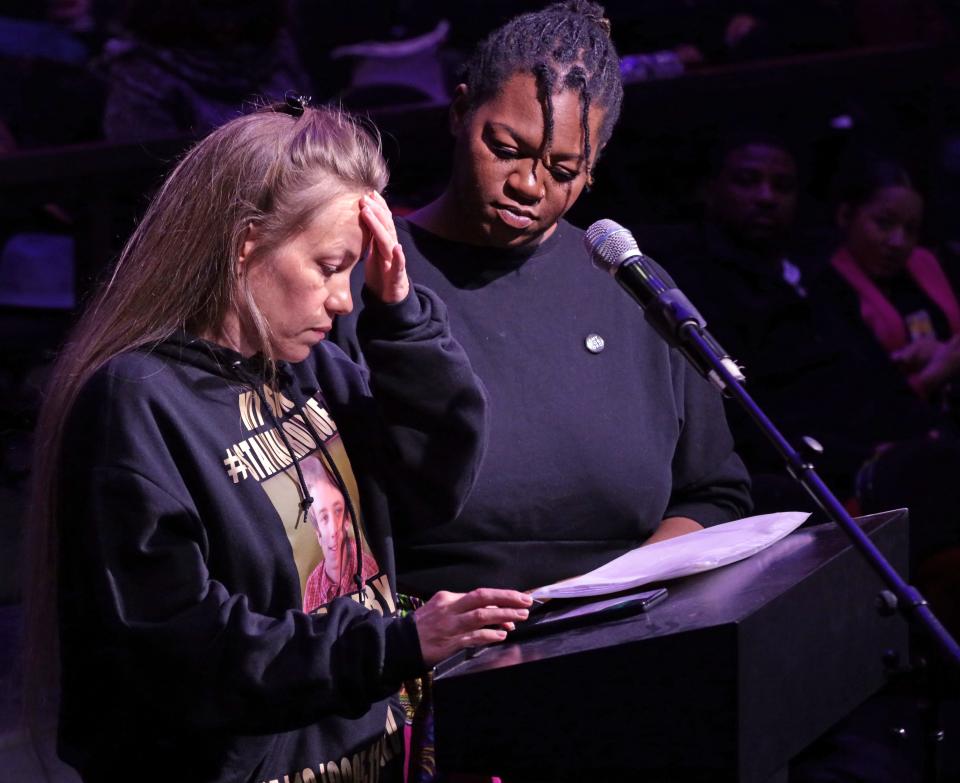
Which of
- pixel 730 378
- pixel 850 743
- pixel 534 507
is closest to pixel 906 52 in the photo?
pixel 850 743

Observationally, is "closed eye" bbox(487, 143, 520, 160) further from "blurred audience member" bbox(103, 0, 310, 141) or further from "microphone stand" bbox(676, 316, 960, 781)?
"blurred audience member" bbox(103, 0, 310, 141)

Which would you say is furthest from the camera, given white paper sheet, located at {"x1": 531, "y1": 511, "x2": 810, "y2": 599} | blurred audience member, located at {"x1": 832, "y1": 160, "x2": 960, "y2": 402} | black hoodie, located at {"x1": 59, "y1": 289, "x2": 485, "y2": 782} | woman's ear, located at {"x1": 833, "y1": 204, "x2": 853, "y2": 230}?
woman's ear, located at {"x1": 833, "y1": 204, "x2": 853, "y2": 230}

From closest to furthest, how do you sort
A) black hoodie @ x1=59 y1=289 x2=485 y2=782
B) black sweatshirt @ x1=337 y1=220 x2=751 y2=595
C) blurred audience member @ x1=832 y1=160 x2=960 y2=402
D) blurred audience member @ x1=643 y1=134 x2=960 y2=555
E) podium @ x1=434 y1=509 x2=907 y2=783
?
podium @ x1=434 y1=509 x2=907 y2=783
black hoodie @ x1=59 y1=289 x2=485 y2=782
black sweatshirt @ x1=337 y1=220 x2=751 y2=595
blurred audience member @ x1=643 y1=134 x2=960 y2=555
blurred audience member @ x1=832 y1=160 x2=960 y2=402

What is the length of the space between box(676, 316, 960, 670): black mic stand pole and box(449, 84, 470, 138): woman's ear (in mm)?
774

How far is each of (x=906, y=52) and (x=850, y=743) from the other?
9.14 ft

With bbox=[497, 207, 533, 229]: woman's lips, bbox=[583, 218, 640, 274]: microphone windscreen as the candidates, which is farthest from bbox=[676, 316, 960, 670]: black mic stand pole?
bbox=[497, 207, 533, 229]: woman's lips

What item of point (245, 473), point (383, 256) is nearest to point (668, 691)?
point (245, 473)

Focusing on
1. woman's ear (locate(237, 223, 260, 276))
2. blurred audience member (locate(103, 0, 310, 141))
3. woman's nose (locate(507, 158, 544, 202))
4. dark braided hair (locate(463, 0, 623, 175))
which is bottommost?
woman's ear (locate(237, 223, 260, 276))

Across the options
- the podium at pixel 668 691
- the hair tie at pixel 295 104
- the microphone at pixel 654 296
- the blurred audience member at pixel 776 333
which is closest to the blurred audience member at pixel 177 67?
the blurred audience member at pixel 776 333

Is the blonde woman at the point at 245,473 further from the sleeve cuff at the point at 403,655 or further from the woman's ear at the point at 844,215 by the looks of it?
the woman's ear at the point at 844,215

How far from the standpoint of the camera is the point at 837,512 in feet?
5.07

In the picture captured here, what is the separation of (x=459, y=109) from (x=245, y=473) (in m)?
0.83

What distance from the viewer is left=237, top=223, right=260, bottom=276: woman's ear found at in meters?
1.85

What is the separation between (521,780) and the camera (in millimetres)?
1581
